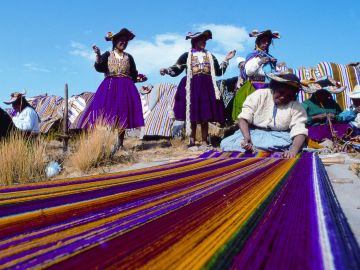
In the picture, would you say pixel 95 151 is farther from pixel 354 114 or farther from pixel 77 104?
pixel 77 104

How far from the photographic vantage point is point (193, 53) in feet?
17.5

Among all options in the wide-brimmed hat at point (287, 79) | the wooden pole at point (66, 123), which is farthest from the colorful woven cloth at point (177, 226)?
the wooden pole at point (66, 123)

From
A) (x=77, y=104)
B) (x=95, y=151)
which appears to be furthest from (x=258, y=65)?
(x=77, y=104)

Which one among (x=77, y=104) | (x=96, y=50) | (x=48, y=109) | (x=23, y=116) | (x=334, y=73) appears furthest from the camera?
(x=48, y=109)

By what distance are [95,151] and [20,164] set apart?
2.57 ft

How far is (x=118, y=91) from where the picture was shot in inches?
212

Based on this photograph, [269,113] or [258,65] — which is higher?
[258,65]

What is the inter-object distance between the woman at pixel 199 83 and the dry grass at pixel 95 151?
1.27 meters

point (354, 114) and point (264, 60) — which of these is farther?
point (354, 114)

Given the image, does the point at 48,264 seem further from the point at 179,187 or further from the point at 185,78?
the point at 185,78

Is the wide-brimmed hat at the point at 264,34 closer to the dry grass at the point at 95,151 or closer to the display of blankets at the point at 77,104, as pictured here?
the dry grass at the point at 95,151

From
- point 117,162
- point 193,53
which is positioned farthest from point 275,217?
point 193,53

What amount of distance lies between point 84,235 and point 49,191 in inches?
32.4

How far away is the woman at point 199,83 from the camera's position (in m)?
5.29
